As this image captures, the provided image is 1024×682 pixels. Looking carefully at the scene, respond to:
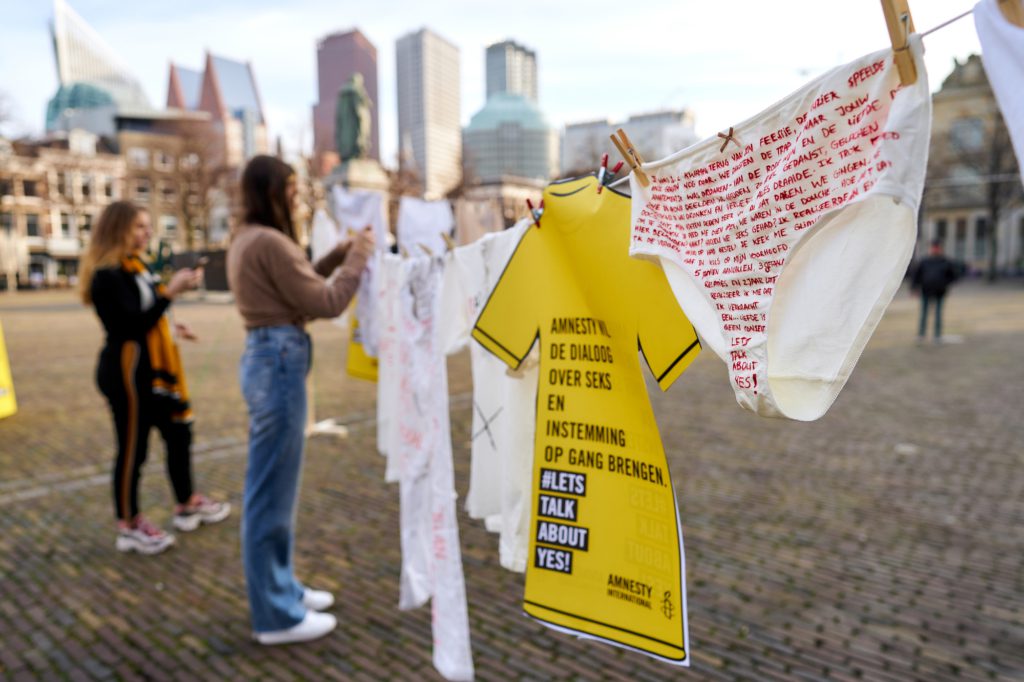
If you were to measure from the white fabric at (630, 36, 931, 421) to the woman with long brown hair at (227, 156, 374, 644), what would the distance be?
1.78 m

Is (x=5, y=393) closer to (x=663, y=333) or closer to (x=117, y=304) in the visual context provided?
(x=117, y=304)

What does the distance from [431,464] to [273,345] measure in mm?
863

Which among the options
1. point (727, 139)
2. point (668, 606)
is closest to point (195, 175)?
point (668, 606)

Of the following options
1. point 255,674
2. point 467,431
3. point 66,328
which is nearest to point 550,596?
point 255,674

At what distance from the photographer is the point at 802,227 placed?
4.33 ft

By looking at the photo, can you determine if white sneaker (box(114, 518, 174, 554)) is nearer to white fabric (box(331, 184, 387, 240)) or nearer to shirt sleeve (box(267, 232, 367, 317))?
shirt sleeve (box(267, 232, 367, 317))

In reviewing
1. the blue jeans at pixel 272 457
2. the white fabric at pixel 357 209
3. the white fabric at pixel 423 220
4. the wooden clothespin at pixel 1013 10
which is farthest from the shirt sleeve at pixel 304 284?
the white fabric at pixel 357 209

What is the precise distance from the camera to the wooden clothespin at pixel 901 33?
Result: 44.2 inches

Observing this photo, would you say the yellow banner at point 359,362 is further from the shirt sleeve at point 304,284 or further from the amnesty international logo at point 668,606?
the amnesty international logo at point 668,606

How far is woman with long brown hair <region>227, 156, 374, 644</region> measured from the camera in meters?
2.92

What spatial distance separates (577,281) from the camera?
1.98 metres

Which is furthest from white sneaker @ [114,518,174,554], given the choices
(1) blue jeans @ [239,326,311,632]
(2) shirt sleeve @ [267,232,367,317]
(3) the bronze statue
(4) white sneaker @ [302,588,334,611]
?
(3) the bronze statue

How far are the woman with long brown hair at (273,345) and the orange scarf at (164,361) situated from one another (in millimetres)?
1348

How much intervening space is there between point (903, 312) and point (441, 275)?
20369 mm
